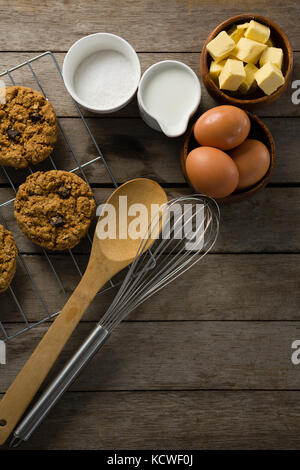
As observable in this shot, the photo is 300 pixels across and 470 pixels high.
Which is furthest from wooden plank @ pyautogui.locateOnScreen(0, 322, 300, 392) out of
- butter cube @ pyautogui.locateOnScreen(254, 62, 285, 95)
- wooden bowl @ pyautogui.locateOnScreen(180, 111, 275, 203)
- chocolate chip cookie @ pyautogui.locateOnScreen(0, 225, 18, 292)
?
butter cube @ pyautogui.locateOnScreen(254, 62, 285, 95)

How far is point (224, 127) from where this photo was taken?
34.0 inches

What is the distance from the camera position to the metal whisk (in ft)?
3.01

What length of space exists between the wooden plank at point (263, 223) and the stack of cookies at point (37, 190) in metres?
0.32

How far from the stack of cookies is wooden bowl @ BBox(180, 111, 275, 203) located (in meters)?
0.23

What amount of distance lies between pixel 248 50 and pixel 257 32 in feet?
0.15

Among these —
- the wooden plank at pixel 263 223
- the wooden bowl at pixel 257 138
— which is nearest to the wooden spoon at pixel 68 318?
the wooden bowl at pixel 257 138

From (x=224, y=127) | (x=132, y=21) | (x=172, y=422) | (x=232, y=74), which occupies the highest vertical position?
(x=132, y=21)

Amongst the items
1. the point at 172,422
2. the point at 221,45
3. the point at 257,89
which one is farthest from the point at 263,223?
the point at 172,422

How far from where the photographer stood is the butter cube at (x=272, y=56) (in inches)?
35.5

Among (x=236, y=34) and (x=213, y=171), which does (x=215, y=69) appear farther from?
(x=213, y=171)

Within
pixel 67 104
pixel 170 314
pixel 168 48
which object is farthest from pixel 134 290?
pixel 168 48

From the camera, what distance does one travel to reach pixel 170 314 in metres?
1.01

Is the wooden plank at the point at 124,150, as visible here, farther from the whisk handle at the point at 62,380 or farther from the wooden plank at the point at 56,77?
the whisk handle at the point at 62,380

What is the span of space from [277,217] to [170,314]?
33 cm
